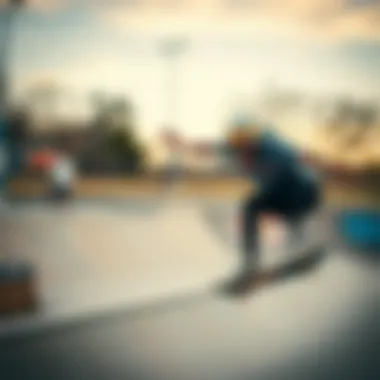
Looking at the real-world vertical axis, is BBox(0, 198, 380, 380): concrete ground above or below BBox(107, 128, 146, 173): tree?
below

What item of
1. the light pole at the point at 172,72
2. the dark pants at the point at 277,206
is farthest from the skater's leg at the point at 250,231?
the light pole at the point at 172,72

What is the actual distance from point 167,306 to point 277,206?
0.16 meters

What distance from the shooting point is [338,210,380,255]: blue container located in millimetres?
888

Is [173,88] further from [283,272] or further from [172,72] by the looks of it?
[283,272]

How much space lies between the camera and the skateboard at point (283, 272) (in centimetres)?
88

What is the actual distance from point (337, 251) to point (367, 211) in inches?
2.1

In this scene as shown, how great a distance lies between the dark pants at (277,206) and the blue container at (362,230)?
0.14ft

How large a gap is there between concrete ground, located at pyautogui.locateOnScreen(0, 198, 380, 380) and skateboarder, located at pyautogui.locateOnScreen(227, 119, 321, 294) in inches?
0.7

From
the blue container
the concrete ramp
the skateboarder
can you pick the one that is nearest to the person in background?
the concrete ramp

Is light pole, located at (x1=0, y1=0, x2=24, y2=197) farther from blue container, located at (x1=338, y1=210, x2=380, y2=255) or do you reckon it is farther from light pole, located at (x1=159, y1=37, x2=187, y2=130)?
blue container, located at (x1=338, y1=210, x2=380, y2=255)

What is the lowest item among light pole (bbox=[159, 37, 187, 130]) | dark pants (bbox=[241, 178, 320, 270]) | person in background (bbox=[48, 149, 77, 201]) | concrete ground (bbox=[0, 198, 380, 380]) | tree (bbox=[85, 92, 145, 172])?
concrete ground (bbox=[0, 198, 380, 380])

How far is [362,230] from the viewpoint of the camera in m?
0.89

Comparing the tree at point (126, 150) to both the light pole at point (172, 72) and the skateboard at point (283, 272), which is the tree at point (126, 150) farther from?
the skateboard at point (283, 272)

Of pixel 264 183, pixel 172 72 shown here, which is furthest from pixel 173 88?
pixel 264 183
